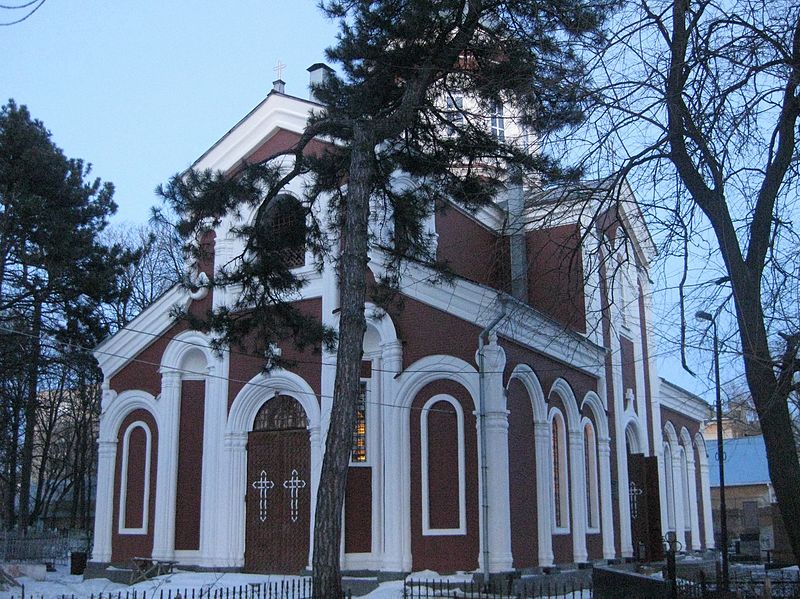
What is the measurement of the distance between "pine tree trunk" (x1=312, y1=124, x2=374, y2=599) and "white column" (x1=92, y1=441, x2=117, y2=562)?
10.9 m

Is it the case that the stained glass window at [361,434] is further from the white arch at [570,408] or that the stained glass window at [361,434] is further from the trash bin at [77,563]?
the trash bin at [77,563]

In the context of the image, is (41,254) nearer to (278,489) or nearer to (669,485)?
(278,489)

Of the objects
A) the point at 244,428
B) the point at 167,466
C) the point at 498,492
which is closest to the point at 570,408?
the point at 498,492

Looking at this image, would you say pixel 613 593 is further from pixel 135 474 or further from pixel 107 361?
pixel 107 361

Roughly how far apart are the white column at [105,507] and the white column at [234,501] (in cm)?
343

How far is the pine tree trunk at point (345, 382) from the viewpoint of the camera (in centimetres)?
1130

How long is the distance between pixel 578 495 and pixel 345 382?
30.9ft

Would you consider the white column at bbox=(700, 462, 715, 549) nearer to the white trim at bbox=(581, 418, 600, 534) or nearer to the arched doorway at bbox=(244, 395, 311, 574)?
the white trim at bbox=(581, 418, 600, 534)

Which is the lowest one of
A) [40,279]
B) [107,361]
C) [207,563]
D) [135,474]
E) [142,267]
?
[207,563]

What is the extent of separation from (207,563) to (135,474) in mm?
3376

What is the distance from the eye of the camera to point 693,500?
1136 inches

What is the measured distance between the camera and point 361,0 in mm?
13688

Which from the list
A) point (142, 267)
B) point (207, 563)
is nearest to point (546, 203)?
point (207, 563)

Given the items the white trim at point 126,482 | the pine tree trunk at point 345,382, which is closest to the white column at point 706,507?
the white trim at point 126,482
